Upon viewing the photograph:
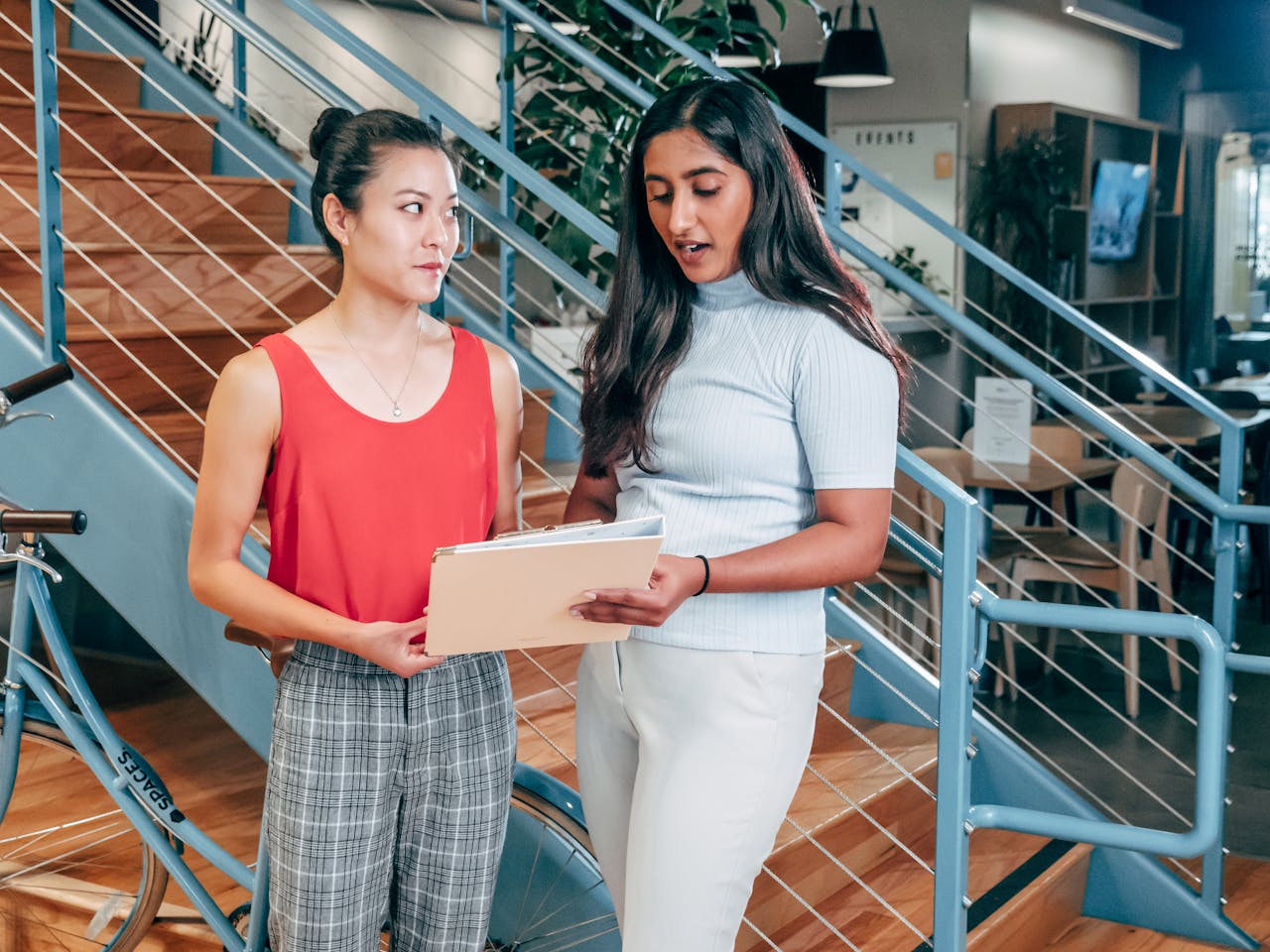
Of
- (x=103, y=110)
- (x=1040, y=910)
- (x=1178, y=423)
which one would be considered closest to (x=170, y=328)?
(x=103, y=110)

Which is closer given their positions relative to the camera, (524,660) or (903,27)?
(524,660)

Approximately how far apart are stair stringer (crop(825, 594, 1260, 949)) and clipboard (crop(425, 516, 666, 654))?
60.8 inches

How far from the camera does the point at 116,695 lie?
4.38 m

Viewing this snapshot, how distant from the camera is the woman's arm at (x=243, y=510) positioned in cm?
159

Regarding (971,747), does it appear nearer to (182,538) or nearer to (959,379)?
(182,538)

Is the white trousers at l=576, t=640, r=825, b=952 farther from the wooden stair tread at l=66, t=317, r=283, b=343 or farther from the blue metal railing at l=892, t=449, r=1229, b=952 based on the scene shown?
the wooden stair tread at l=66, t=317, r=283, b=343

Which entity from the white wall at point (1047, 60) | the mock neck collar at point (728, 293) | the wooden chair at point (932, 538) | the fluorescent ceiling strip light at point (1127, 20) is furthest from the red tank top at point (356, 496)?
the white wall at point (1047, 60)

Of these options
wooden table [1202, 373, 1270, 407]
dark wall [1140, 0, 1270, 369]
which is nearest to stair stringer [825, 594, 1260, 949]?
wooden table [1202, 373, 1270, 407]

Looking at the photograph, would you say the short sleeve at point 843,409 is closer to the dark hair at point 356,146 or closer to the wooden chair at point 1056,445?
the dark hair at point 356,146

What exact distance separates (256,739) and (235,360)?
100 cm

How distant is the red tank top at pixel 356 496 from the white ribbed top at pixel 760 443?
0.83ft

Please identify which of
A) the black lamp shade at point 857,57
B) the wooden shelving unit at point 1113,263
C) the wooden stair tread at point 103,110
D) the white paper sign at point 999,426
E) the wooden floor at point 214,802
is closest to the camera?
the wooden floor at point 214,802

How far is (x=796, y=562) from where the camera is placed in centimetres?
155

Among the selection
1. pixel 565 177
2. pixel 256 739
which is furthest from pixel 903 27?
pixel 256 739
